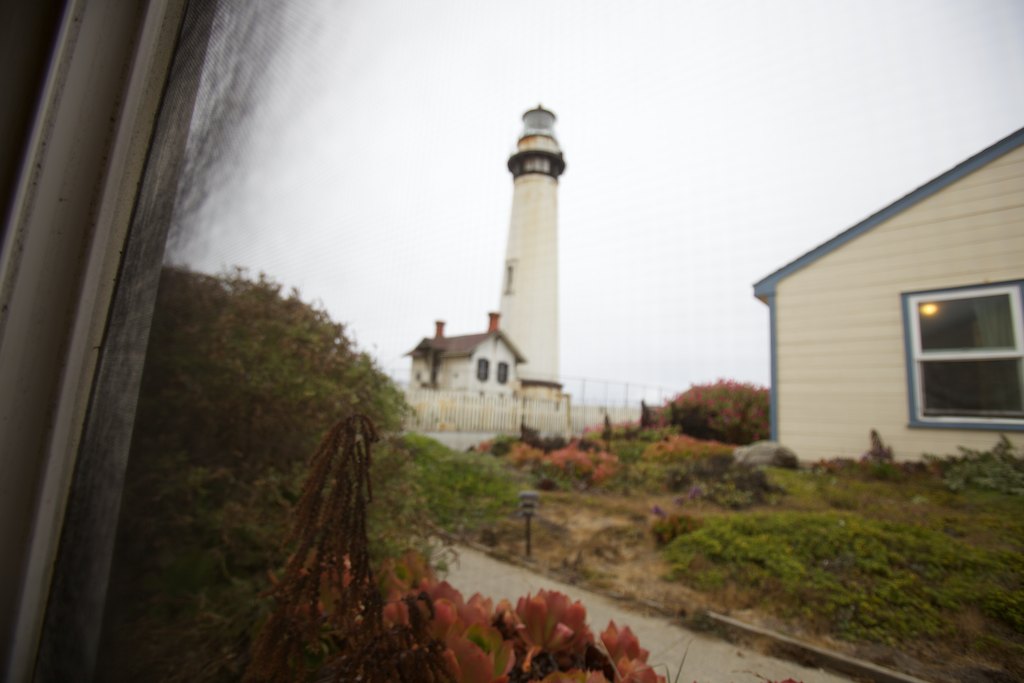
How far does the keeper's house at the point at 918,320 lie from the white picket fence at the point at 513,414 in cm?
388

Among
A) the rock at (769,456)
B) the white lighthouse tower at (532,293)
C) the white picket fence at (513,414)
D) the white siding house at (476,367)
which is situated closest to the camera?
the rock at (769,456)

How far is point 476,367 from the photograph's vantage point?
667cm

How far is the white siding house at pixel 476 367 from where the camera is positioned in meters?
4.13

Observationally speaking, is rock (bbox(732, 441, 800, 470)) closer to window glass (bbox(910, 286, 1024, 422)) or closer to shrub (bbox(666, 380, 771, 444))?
shrub (bbox(666, 380, 771, 444))

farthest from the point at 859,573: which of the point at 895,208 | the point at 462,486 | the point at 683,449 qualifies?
the point at 462,486

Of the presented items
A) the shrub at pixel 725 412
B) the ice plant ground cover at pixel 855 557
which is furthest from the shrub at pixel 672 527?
the shrub at pixel 725 412

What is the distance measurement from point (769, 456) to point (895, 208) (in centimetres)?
83

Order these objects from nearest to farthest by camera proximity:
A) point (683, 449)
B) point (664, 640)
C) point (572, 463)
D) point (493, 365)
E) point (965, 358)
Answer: point (965, 358)
point (664, 640)
point (683, 449)
point (572, 463)
point (493, 365)

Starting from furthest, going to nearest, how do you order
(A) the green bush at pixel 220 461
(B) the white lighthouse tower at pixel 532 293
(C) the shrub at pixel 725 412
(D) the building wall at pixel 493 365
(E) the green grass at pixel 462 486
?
1. (B) the white lighthouse tower at pixel 532 293
2. (D) the building wall at pixel 493 365
3. (E) the green grass at pixel 462 486
4. (C) the shrub at pixel 725 412
5. (A) the green bush at pixel 220 461

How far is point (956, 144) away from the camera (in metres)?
0.43

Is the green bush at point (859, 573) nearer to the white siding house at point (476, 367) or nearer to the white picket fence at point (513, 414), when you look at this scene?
the white siding house at point (476, 367)

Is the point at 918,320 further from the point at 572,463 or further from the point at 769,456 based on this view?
the point at 572,463

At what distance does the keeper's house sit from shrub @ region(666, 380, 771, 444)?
12.9 inches

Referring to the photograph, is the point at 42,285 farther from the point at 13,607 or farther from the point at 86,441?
the point at 13,607
